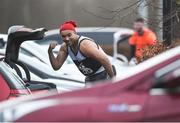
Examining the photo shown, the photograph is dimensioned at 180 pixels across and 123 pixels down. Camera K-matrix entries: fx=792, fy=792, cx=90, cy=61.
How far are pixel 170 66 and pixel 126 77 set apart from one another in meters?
0.32

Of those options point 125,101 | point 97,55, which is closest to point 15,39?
point 97,55

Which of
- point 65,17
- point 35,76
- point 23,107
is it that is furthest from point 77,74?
point 65,17

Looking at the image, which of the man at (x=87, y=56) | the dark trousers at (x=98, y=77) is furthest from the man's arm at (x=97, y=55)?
the dark trousers at (x=98, y=77)

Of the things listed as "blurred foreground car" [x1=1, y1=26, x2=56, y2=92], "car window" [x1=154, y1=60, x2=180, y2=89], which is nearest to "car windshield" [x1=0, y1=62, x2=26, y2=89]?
"blurred foreground car" [x1=1, y1=26, x2=56, y2=92]

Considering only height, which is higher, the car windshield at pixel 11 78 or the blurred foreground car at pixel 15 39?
the blurred foreground car at pixel 15 39

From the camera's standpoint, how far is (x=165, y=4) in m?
10.8

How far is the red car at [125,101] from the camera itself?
5.38 m


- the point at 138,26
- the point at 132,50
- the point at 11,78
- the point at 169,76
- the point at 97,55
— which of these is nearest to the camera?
the point at 169,76

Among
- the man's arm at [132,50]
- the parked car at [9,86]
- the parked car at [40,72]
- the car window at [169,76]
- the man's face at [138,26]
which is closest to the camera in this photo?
the car window at [169,76]

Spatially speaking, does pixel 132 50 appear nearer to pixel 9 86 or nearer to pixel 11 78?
pixel 11 78

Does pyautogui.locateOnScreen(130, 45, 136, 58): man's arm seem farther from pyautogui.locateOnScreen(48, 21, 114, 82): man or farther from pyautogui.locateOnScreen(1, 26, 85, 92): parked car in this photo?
pyautogui.locateOnScreen(48, 21, 114, 82): man

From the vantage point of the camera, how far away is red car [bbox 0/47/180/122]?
5.38 metres

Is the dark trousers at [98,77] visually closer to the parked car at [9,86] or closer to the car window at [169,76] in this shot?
the parked car at [9,86]

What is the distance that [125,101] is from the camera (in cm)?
542
